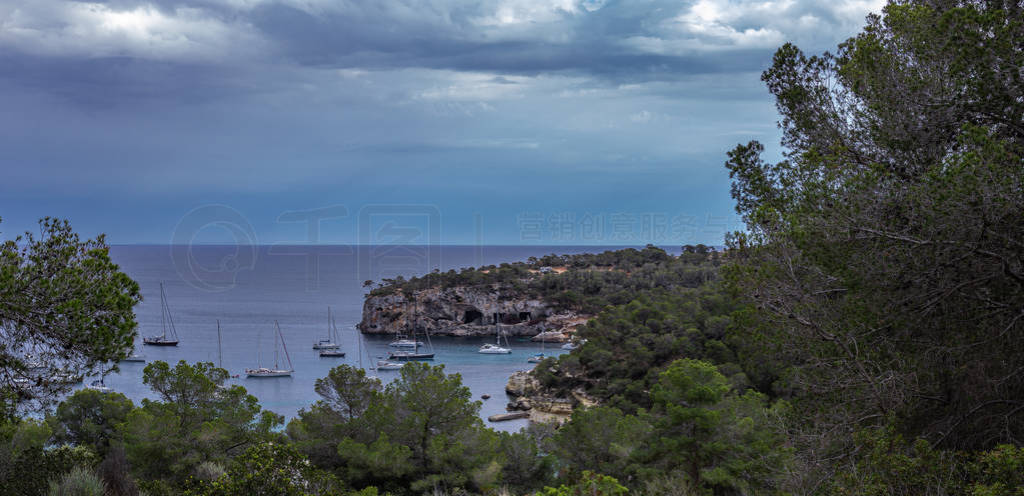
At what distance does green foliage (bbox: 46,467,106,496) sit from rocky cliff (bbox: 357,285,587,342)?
58408mm

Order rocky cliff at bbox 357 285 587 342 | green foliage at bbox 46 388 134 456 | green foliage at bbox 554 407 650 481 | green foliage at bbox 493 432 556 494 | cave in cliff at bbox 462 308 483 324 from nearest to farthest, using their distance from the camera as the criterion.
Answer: green foliage at bbox 493 432 556 494 < green foliage at bbox 554 407 650 481 < green foliage at bbox 46 388 134 456 < rocky cliff at bbox 357 285 587 342 < cave in cliff at bbox 462 308 483 324

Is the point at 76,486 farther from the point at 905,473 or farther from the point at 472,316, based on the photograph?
the point at 472,316

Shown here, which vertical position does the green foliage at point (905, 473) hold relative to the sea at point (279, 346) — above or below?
above

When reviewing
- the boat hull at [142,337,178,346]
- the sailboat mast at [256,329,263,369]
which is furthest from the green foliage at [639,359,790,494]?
the boat hull at [142,337,178,346]

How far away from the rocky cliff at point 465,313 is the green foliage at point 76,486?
2300 inches

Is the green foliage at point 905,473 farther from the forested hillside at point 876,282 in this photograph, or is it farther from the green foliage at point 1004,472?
the green foliage at point 1004,472

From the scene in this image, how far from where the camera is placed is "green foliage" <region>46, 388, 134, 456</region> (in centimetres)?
1645

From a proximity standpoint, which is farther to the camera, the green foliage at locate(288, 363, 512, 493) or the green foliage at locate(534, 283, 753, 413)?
the green foliage at locate(534, 283, 753, 413)

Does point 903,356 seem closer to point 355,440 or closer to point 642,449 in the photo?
point 642,449

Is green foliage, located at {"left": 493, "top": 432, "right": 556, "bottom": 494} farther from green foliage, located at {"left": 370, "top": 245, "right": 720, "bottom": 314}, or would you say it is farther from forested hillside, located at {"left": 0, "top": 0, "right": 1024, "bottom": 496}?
green foliage, located at {"left": 370, "top": 245, "right": 720, "bottom": 314}

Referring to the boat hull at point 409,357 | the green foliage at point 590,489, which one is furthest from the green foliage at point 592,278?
the green foliage at point 590,489

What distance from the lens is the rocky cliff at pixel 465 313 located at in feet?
224

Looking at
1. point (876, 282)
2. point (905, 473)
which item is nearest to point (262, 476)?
point (905, 473)

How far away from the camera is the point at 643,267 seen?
2697 inches
